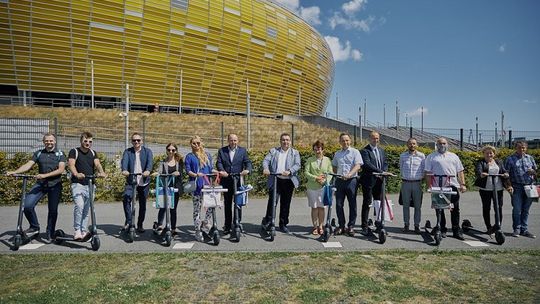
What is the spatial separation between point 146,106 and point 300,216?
1312 inches

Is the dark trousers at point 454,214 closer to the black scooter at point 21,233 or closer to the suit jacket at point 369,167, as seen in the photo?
the suit jacket at point 369,167

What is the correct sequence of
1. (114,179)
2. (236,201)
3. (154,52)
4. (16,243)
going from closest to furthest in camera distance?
(16,243) < (236,201) < (114,179) < (154,52)

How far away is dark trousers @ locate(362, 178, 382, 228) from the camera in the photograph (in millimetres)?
6688

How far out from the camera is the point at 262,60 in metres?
46.0

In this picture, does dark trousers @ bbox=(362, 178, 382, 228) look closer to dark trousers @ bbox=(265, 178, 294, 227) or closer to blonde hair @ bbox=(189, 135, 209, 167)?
dark trousers @ bbox=(265, 178, 294, 227)

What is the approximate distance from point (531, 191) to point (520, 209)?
0.38 m

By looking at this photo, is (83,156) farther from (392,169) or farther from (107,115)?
(107,115)

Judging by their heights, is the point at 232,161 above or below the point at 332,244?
above

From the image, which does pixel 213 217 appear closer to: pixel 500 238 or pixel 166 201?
pixel 166 201

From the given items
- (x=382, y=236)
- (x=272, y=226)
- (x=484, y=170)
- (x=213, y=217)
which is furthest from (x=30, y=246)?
(x=484, y=170)

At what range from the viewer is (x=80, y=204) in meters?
5.98

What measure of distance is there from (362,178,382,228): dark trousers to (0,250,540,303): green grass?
1360 mm

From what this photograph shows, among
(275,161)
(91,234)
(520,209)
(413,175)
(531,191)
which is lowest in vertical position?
(91,234)

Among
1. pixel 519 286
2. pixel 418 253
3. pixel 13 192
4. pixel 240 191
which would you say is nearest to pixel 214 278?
pixel 240 191
